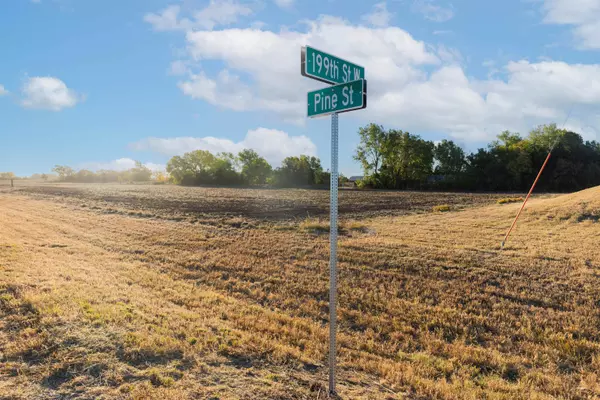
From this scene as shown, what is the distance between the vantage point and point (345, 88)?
439 cm

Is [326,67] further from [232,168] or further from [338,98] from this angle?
[232,168]

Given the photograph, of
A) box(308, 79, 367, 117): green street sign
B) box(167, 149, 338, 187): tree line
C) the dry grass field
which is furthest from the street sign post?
box(167, 149, 338, 187): tree line

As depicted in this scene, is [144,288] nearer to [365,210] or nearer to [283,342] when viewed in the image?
[283,342]

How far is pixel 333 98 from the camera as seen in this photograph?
179 inches

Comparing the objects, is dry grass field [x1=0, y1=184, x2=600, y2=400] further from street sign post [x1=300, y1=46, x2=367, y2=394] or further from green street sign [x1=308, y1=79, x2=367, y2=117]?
green street sign [x1=308, y1=79, x2=367, y2=117]

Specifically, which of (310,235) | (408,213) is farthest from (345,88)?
(408,213)

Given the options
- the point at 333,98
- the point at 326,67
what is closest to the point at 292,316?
the point at 333,98

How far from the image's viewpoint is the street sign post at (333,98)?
14.2 feet

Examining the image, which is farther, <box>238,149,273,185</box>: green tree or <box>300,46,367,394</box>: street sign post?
<box>238,149,273,185</box>: green tree

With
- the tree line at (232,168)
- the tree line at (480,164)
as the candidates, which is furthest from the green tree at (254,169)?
the tree line at (480,164)

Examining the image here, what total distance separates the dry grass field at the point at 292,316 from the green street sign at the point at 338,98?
3.55 meters

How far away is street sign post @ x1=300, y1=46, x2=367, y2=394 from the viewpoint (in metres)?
4.34

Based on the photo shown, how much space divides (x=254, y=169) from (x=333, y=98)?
236 ft

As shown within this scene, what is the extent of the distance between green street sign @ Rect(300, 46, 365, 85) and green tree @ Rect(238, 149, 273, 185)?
67145mm
